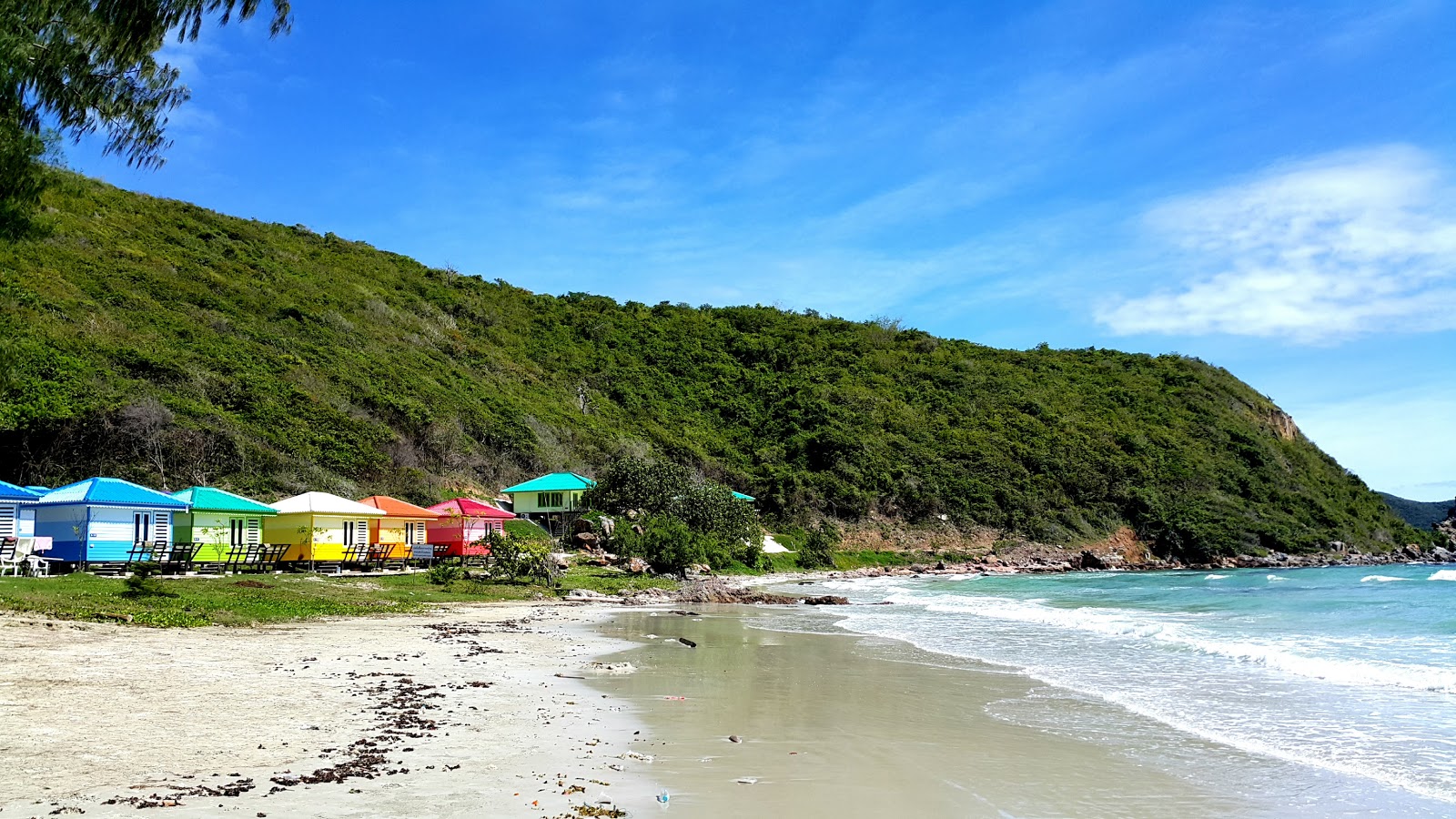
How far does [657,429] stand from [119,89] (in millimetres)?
52013

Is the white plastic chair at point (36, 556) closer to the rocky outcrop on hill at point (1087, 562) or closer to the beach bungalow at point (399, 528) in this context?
the beach bungalow at point (399, 528)

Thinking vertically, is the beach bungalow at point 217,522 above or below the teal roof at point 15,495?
below

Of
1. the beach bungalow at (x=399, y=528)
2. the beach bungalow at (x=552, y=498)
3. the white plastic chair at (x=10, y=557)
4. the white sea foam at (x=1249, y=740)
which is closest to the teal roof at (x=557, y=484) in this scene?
the beach bungalow at (x=552, y=498)

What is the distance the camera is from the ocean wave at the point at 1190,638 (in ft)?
36.8

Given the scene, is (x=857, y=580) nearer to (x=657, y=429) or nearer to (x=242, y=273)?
(x=657, y=429)

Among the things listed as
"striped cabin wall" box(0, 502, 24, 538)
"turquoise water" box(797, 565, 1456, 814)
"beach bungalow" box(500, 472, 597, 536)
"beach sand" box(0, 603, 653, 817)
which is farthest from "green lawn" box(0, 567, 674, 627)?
"beach bungalow" box(500, 472, 597, 536)

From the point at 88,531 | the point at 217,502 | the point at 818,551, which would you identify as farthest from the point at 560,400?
the point at 88,531

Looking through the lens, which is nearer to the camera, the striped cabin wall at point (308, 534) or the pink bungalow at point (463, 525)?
the striped cabin wall at point (308, 534)

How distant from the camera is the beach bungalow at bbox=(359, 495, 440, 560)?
2875 centimetres

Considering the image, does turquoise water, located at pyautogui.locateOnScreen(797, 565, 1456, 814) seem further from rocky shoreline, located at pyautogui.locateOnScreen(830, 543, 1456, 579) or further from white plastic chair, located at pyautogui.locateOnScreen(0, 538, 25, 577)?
rocky shoreline, located at pyautogui.locateOnScreen(830, 543, 1456, 579)

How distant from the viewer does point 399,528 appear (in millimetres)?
31188

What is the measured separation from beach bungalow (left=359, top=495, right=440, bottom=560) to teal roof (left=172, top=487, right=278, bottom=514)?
3.41 metres

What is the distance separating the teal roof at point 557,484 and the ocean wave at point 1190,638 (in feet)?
51.9

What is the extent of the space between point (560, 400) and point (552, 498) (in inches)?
703
